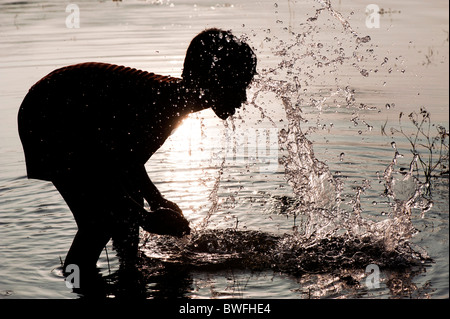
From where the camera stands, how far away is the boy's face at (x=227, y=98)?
15.4 ft

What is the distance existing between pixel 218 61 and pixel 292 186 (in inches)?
132

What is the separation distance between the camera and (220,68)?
4637 millimetres

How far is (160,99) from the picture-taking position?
4.73 meters

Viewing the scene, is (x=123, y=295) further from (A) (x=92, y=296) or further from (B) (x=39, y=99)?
(B) (x=39, y=99)

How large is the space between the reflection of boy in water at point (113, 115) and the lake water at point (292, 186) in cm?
91

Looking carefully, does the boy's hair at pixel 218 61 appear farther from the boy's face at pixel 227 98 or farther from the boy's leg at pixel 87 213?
the boy's leg at pixel 87 213

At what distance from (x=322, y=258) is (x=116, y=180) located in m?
2.00

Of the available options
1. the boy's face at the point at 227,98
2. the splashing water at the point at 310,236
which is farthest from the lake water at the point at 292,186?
the boy's face at the point at 227,98

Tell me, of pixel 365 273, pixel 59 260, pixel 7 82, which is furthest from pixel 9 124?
pixel 365 273
